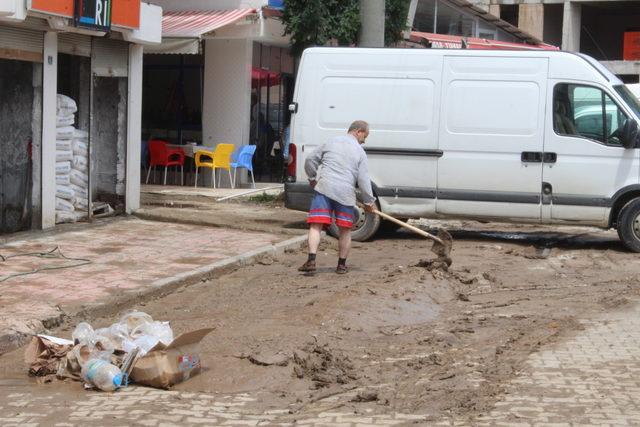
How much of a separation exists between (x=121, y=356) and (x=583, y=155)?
811cm

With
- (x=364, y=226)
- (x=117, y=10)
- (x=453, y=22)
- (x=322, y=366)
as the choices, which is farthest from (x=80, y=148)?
(x=453, y=22)

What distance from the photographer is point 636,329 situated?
350 inches

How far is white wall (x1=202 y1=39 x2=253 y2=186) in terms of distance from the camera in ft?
68.3

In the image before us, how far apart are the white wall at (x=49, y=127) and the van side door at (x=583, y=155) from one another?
6368 millimetres

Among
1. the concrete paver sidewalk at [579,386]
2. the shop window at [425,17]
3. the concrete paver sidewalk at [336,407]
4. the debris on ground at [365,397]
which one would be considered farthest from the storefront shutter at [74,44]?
the shop window at [425,17]

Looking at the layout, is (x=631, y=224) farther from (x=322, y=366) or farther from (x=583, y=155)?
(x=322, y=366)

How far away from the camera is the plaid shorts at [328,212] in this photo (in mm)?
11383

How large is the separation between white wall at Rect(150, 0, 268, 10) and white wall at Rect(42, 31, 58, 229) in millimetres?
7145

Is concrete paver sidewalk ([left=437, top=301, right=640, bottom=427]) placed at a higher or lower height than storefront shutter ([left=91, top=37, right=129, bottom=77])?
lower

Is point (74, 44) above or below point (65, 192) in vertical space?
above

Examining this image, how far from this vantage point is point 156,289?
10.2 metres

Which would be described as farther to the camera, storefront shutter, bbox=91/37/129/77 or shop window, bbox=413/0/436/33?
shop window, bbox=413/0/436/33

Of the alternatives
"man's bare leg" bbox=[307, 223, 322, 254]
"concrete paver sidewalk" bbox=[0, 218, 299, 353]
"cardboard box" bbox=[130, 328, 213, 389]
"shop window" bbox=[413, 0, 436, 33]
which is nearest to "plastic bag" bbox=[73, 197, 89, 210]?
"concrete paver sidewalk" bbox=[0, 218, 299, 353]

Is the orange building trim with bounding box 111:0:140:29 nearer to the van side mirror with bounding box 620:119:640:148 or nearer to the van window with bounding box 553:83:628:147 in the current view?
the van window with bounding box 553:83:628:147
